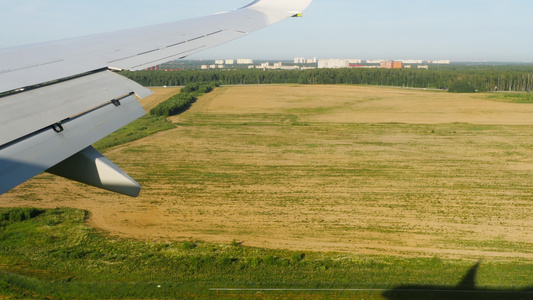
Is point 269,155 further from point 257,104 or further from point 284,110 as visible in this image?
point 257,104

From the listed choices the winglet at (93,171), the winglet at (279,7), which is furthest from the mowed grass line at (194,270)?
the winglet at (93,171)

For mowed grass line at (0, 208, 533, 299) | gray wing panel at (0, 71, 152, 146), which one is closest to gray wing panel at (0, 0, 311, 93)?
gray wing panel at (0, 71, 152, 146)

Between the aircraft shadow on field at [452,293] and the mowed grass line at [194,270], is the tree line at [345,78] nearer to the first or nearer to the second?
the mowed grass line at [194,270]

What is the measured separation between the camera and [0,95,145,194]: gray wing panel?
13.1 ft

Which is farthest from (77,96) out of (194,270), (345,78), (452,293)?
(345,78)

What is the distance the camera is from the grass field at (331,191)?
19.2 metres

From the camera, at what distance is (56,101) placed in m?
5.29

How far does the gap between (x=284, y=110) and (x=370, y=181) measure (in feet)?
125

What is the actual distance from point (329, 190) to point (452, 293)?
11536 millimetres

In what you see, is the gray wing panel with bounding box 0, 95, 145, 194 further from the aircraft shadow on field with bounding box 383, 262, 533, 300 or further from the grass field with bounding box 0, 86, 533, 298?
the grass field with bounding box 0, 86, 533, 298

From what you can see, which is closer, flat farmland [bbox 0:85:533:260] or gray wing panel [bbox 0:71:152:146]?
gray wing panel [bbox 0:71:152:146]

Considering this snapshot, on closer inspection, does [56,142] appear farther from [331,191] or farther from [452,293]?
[331,191]

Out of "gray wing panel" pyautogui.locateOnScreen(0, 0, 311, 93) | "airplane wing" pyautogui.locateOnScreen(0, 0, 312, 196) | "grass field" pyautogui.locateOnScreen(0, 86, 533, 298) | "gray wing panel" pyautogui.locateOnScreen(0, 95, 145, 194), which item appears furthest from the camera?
"grass field" pyautogui.locateOnScreen(0, 86, 533, 298)

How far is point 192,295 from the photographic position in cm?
1495
